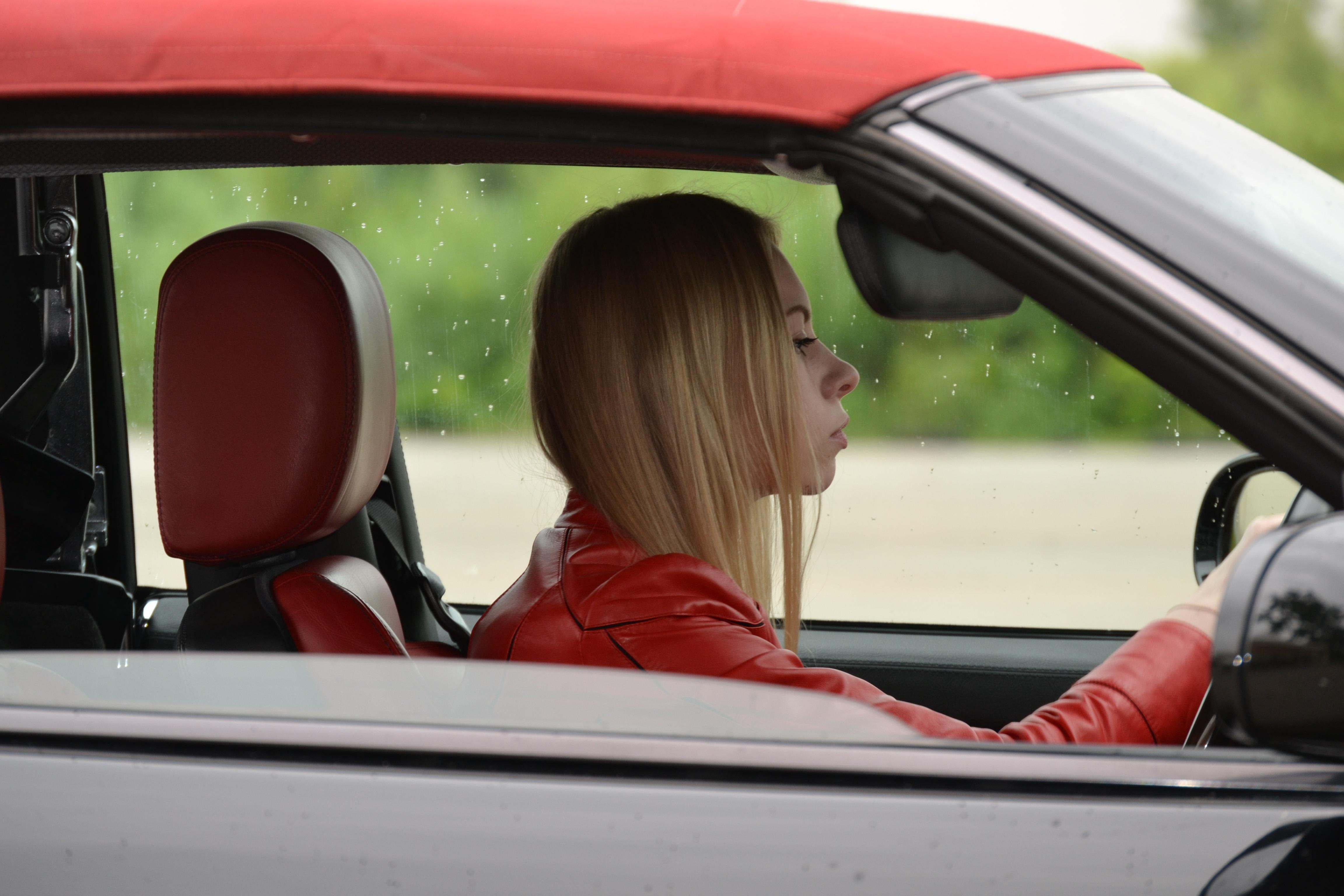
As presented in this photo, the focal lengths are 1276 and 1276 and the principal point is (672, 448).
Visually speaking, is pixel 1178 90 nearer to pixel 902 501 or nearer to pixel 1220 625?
pixel 1220 625

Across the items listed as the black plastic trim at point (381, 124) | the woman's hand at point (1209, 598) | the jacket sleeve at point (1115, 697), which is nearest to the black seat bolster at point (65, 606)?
the black plastic trim at point (381, 124)

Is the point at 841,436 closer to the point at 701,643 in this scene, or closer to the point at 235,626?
the point at 701,643

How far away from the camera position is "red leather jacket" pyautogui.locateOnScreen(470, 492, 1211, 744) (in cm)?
103

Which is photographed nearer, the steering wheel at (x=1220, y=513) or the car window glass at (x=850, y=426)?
the steering wheel at (x=1220, y=513)

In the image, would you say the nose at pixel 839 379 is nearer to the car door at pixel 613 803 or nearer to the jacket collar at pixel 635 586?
the jacket collar at pixel 635 586

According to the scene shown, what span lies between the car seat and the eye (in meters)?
0.48

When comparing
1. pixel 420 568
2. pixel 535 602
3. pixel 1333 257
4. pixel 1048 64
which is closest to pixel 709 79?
pixel 1048 64

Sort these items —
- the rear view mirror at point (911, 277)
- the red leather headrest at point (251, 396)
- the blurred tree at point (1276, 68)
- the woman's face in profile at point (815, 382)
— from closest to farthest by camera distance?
the rear view mirror at point (911, 277)
the red leather headrest at point (251, 396)
the woman's face in profile at point (815, 382)
the blurred tree at point (1276, 68)

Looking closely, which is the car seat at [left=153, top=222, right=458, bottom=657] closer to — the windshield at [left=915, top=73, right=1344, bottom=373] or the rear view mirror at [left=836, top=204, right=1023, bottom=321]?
the rear view mirror at [left=836, top=204, right=1023, bottom=321]

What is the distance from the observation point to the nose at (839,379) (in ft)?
4.89

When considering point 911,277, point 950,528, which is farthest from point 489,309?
point 911,277

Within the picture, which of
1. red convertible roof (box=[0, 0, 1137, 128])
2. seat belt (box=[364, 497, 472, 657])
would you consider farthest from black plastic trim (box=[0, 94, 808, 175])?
seat belt (box=[364, 497, 472, 657])

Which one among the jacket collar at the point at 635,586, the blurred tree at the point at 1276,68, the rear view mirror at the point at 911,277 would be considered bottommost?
the jacket collar at the point at 635,586

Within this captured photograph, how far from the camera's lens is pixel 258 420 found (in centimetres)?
131
